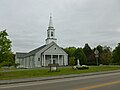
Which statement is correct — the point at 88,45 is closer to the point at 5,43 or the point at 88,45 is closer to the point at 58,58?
the point at 58,58

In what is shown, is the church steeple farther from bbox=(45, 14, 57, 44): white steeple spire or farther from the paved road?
the paved road

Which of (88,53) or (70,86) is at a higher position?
(88,53)

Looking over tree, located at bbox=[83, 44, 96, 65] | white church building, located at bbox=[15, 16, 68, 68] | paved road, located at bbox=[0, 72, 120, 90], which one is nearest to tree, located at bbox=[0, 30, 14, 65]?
paved road, located at bbox=[0, 72, 120, 90]

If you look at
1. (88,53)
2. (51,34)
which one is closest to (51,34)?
(51,34)

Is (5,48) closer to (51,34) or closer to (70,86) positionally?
(70,86)

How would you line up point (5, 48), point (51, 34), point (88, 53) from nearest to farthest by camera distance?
1. point (5, 48)
2. point (51, 34)
3. point (88, 53)

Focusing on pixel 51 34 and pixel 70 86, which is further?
pixel 51 34

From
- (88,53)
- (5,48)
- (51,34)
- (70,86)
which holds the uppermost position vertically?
(51,34)

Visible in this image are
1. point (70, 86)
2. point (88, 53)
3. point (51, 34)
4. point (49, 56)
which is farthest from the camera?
point (88, 53)

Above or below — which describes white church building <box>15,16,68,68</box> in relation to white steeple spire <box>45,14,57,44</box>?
below

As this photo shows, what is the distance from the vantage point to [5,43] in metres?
31.6

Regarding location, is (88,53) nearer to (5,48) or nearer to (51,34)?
(51,34)

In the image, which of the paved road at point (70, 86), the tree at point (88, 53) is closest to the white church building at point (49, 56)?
the tree at point (88, 53)

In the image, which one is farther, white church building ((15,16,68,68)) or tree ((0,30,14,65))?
white church building ((15,16,68,68))
